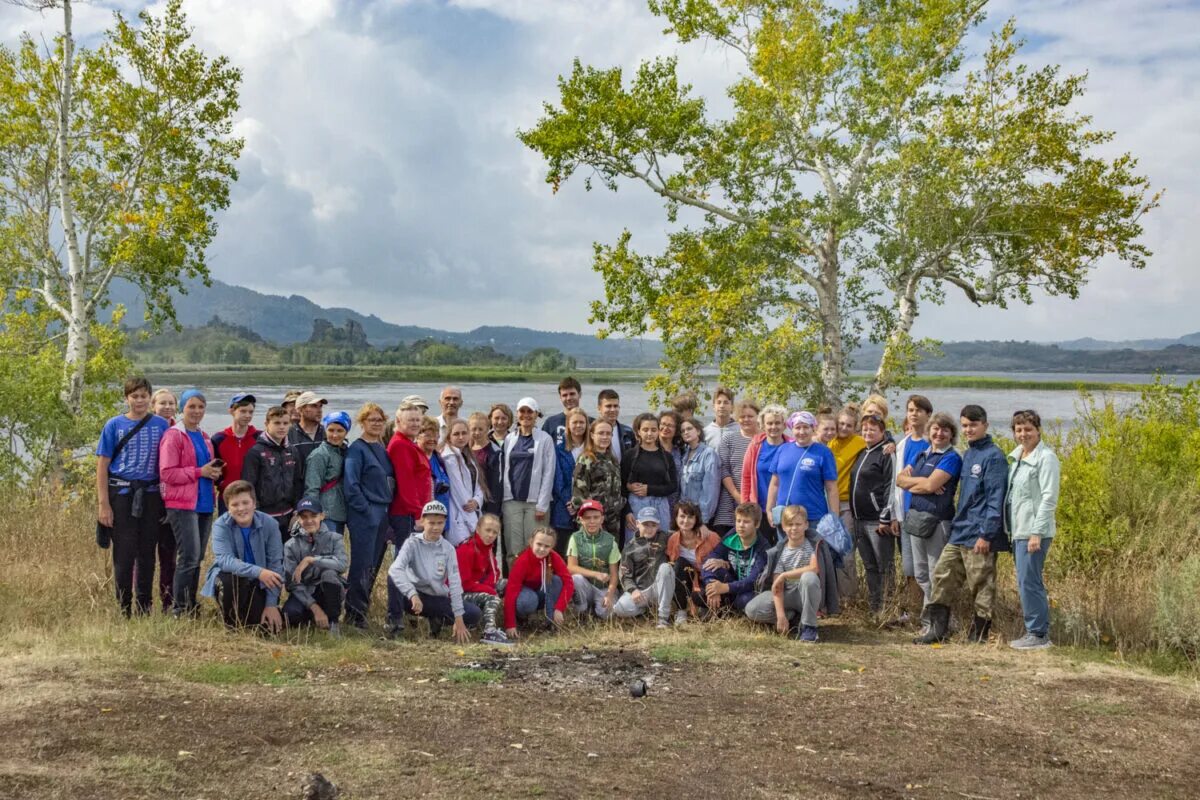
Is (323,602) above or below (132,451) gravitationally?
below

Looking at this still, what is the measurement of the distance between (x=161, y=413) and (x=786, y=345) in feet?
35.4

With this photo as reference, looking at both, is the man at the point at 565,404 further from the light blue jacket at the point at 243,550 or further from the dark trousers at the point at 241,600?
the dark trousers at the point at 241,600

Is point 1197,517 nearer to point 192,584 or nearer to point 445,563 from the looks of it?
point 445,563

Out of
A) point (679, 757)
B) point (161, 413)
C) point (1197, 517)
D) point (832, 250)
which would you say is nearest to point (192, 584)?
point (161, 413)

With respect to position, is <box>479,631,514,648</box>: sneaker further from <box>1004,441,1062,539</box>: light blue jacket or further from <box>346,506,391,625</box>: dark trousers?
<box>1004,441,1062,539</box>: light blue jacket

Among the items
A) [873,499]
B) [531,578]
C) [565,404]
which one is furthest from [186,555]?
[873,499]

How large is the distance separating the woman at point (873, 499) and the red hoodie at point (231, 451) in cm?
467

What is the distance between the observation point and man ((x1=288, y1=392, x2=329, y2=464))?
804 centimetres

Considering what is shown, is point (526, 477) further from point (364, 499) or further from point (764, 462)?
point (764, 462)

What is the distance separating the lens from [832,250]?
1827cm

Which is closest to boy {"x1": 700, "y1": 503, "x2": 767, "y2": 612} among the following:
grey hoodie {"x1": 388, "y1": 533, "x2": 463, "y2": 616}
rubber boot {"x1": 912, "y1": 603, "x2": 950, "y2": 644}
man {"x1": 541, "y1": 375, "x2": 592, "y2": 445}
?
rubber boot {"x1": 912, "y1": 603, "x2": 950, "y2": 644}

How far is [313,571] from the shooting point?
7574mm

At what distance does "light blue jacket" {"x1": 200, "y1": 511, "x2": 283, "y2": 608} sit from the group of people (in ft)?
0.05

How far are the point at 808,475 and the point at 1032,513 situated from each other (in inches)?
63.4
